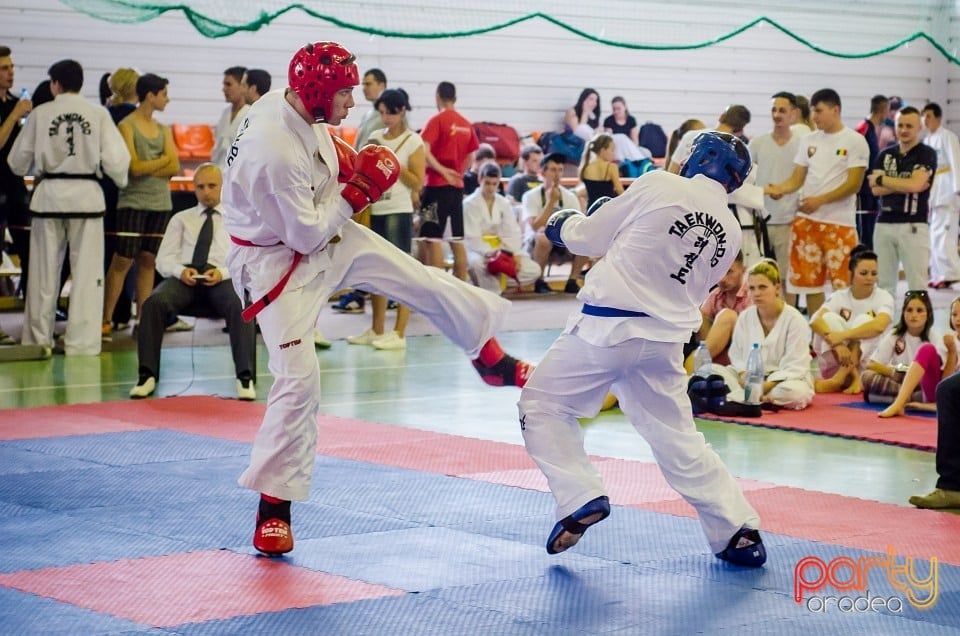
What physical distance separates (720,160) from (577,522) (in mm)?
1400

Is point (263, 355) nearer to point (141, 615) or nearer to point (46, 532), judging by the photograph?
point (46, 532)

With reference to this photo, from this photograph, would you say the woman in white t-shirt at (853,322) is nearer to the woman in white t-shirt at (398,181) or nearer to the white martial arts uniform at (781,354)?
the white martial arts uniform at (781,354)

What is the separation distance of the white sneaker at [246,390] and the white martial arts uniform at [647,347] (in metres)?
4.17

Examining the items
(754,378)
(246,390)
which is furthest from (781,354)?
(246,390)

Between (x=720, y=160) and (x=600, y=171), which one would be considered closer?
(x=720, y=160)

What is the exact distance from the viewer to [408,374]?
10.2 m

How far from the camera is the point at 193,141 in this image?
17.1 m

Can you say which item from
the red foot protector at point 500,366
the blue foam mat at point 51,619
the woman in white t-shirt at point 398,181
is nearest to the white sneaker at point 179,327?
the woman in white t-shirt at point 398,181

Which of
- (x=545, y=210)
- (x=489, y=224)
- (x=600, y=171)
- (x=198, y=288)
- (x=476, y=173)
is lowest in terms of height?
(x=198, y=288)

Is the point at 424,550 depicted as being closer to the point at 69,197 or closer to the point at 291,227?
the point at 291,227

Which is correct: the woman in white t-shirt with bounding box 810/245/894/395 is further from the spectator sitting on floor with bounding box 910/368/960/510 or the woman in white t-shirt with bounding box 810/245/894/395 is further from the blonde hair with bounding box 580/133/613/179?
the blonde hair with bounding box 580/133/613/179

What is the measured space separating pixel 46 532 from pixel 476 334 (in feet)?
6.11

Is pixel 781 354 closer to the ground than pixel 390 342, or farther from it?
farther from it

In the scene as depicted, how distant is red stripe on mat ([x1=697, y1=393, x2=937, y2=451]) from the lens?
25.0 feet
